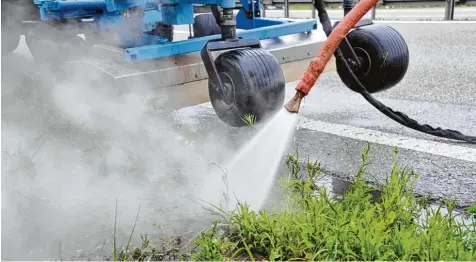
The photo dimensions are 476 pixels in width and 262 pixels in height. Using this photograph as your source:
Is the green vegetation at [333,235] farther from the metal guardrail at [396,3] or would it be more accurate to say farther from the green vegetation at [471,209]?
the metal guardrail at [396,3]

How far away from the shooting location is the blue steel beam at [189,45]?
9.29 feet

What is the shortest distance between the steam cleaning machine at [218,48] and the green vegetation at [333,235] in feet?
1.75

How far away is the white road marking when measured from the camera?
291 centimetres

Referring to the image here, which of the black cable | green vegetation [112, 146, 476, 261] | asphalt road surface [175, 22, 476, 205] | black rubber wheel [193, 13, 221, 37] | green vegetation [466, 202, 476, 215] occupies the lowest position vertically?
asphalt road surface [175, 22, 476, 205]

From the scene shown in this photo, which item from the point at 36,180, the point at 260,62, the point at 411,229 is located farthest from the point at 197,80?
the point at 411,229

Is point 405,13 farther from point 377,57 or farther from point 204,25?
point 377,57

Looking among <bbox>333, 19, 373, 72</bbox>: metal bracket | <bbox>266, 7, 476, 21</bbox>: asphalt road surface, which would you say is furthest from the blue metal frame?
<bbox>266, 7, 476, 21</bbox>: asphalt road surface

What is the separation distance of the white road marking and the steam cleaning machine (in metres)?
0.09

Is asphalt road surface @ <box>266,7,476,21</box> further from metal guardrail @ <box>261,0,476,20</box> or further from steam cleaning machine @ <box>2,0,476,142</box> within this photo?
steam cleaning machine @ <box>2,0,476,142</box>

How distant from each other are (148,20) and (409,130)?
1.66 m

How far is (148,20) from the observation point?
10.2 feet

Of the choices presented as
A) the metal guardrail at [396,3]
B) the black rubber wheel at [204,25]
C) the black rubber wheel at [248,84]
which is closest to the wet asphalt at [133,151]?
the black rubber wheel at [248,84]

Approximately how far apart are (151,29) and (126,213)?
50.5 inches

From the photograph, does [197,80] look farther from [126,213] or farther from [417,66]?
[417,66]
